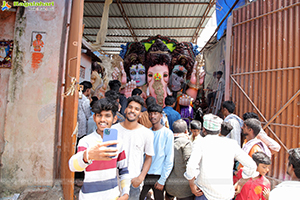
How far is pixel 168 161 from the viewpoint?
7.31ft

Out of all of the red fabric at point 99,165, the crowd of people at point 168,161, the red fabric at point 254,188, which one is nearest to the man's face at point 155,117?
the crowd of people at point 168,161

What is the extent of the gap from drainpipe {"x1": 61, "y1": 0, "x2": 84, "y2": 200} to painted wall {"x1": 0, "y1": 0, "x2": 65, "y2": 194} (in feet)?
0.73

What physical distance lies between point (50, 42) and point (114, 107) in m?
1.96

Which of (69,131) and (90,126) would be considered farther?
(90,126)

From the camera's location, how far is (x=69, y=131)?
263 cm

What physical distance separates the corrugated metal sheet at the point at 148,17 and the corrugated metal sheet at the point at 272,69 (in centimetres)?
331

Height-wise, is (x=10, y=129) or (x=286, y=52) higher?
(x=286, y=52)

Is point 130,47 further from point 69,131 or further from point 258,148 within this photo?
point 258,148

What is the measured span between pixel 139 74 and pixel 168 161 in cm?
382

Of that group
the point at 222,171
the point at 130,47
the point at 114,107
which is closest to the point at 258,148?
the point at 222,171

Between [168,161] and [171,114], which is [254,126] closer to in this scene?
[168,161]

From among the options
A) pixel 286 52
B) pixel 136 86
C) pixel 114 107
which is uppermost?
pixel 286 52

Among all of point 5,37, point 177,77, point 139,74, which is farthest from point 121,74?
point 5,37

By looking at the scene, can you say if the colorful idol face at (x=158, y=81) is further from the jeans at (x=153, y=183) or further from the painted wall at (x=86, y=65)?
the painted wall at (x=86, y=65)
